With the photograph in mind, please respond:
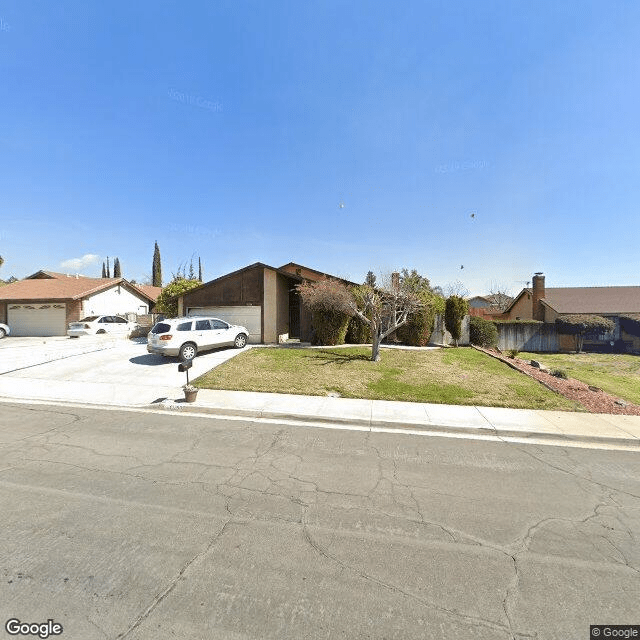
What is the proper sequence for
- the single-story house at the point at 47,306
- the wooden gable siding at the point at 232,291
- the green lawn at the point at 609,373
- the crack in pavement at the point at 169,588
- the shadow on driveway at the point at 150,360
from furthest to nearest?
the single-story house at the point at 47,306, the wooden gable siding at the point at 232,291, the shadow on driveway at the point at 150,360, the green lawn at the point at 609,373, the crack in pavement at the point at 169,588

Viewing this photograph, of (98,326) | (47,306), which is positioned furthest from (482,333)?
(47,306)

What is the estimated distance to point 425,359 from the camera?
13211mm

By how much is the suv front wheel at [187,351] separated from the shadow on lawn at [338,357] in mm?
4721

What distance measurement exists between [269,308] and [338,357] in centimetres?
603

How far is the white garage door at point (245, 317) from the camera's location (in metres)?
17.4

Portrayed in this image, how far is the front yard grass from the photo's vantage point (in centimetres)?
900

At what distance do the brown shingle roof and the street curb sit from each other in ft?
81.0

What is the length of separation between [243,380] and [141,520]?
6.88 m

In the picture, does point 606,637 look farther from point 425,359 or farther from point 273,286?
point 273,286

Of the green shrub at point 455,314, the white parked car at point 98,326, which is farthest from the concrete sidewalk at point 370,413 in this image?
the white parked car at point 98,326

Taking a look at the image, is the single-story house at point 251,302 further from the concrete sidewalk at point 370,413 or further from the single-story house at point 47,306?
the single-story house at point 47,306

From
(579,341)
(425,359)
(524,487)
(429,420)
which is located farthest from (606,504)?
(579,341)

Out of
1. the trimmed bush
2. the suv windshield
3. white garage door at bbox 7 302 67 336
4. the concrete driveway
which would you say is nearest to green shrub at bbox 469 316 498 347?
the trimmed bush

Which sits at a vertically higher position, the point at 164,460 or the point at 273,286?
the point at 273,286
